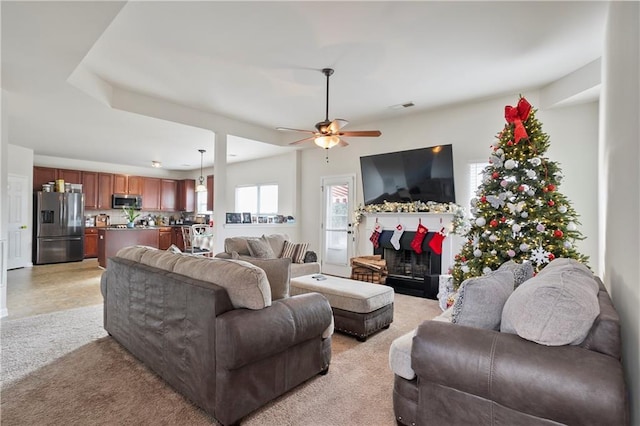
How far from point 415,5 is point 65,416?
3.69 m

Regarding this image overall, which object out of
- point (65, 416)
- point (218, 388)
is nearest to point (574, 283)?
point (218, 388)

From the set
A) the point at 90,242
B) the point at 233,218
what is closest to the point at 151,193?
the point at 90,242

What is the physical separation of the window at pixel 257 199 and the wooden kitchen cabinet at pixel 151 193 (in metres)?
2.87

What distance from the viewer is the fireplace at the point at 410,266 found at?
483 cm

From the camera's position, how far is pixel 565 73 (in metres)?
3.74

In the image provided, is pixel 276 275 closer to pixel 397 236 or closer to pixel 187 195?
pixel 397 236

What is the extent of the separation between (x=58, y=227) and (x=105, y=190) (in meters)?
1.64

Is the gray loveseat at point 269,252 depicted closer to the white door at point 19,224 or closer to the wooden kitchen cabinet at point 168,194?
the white door at point 19,224

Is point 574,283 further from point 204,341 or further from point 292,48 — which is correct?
point 292,48

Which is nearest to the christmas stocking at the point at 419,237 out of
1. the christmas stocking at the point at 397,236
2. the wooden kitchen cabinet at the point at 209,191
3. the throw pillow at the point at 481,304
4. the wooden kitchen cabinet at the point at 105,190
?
the christmas stocking at the point at 397,236

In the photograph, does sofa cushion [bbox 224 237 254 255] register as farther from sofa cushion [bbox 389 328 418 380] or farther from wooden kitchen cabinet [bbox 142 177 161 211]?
wooden kitchen cabinet [bbox 142 177 161 211]

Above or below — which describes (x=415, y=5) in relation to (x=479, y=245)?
above

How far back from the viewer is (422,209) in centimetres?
502

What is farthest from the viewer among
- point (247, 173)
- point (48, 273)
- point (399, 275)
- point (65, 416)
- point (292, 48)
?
point (247, 173)
